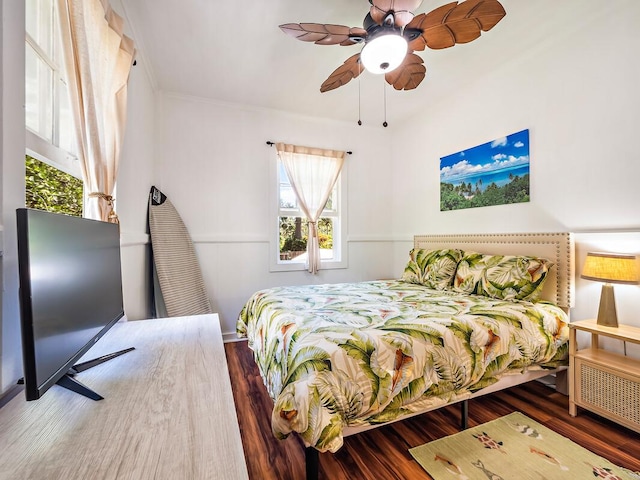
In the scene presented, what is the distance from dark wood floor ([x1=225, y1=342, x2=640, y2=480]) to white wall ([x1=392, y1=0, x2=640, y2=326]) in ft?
2.34

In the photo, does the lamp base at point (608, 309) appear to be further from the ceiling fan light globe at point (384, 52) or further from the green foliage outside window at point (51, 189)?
the green foliage outside window at point (51, 189)

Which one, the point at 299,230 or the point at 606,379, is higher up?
the point at 299,230

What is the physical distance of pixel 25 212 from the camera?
624mm

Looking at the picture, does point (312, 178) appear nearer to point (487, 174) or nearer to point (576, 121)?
point (487, 174)

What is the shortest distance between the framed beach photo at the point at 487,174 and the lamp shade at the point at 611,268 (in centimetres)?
76

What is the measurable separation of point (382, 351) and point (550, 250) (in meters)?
1.76

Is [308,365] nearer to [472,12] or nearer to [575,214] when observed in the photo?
[472,12]

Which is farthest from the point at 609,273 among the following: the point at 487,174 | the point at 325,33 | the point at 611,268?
the point at 325,33

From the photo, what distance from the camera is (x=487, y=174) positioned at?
2.72 m

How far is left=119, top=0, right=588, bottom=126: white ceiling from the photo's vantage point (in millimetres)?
1911

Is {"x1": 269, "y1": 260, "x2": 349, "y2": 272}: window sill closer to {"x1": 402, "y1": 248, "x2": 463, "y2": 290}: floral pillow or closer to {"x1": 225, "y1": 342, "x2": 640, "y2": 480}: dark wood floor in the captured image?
{"x1": 402, "y1": 248, "x2": 463, "y2": 290}: floral pillow

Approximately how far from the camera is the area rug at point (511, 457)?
1396 mm

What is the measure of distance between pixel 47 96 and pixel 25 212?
1088 millimetres

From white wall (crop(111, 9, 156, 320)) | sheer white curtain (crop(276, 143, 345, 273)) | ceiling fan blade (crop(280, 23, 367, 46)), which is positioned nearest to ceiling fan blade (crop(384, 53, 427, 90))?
ceiling fan blade (crop(280, 23, 367, 46))
